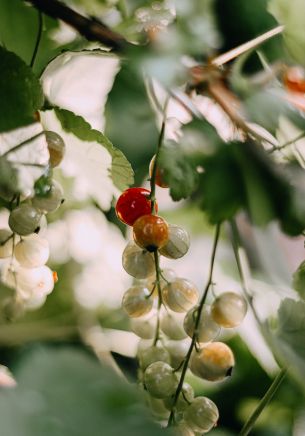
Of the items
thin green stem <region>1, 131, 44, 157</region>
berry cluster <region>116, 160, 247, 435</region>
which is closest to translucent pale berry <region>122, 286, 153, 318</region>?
berry cluster <region>116, 160, 247, 435</region>

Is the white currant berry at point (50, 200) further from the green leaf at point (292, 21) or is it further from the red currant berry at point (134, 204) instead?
the green leaf at point (292, 21)

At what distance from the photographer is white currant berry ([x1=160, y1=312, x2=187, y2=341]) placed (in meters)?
0.34

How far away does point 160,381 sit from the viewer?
0.29 m

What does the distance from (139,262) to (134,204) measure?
29 millimetres

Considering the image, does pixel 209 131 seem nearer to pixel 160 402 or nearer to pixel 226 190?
pixel 226 190

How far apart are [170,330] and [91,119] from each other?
0.59ft

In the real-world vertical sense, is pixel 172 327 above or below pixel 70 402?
below

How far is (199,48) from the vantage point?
0.77 feet

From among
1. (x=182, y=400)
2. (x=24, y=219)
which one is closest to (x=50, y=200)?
(x=24, y=219)

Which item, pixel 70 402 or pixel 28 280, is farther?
pixel 28 280

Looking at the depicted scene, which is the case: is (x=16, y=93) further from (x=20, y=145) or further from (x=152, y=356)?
(x=152, y=356)

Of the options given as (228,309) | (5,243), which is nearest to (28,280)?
(5,243)

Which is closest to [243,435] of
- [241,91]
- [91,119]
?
[241,91]

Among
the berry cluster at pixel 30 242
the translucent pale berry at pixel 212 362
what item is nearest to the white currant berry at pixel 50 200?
the berry cluster at pixel 30 242
